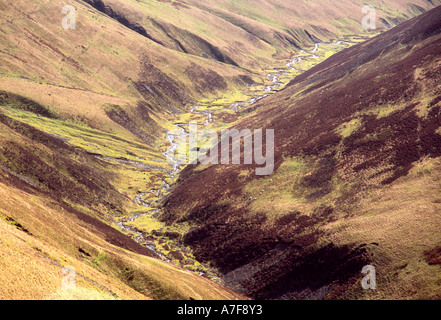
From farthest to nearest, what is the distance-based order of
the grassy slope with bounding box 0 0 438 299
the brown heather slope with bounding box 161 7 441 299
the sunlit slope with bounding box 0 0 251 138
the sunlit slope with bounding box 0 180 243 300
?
the sunlit slope with bounding box 0 0 251 138, the brown heather slope with bounding box 161 7 441 299, the grassy slope with bounding box 0 0 438 299, the sunlit slope with bounding box 0 180 243 300

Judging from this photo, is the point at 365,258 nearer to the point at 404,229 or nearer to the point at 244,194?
the point at 404,229

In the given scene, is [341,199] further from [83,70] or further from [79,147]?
[83,70]

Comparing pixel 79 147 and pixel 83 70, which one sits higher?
pixel 83 70

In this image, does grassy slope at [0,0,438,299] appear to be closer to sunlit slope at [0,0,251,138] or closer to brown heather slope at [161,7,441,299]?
sunlit slope at [0,0,251,138]

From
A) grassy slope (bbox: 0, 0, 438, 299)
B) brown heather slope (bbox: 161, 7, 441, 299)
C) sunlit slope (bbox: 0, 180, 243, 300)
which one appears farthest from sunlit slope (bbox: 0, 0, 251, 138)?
sunlit slope (bbox: 0, 180, 243, 300)

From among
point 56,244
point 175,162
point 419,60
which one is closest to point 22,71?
point 175,162

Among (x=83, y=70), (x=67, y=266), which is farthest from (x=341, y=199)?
(x=83, y=70)

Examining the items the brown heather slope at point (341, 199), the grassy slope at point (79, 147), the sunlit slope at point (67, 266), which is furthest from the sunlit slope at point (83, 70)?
the sunlit slope at point (67, 266)
